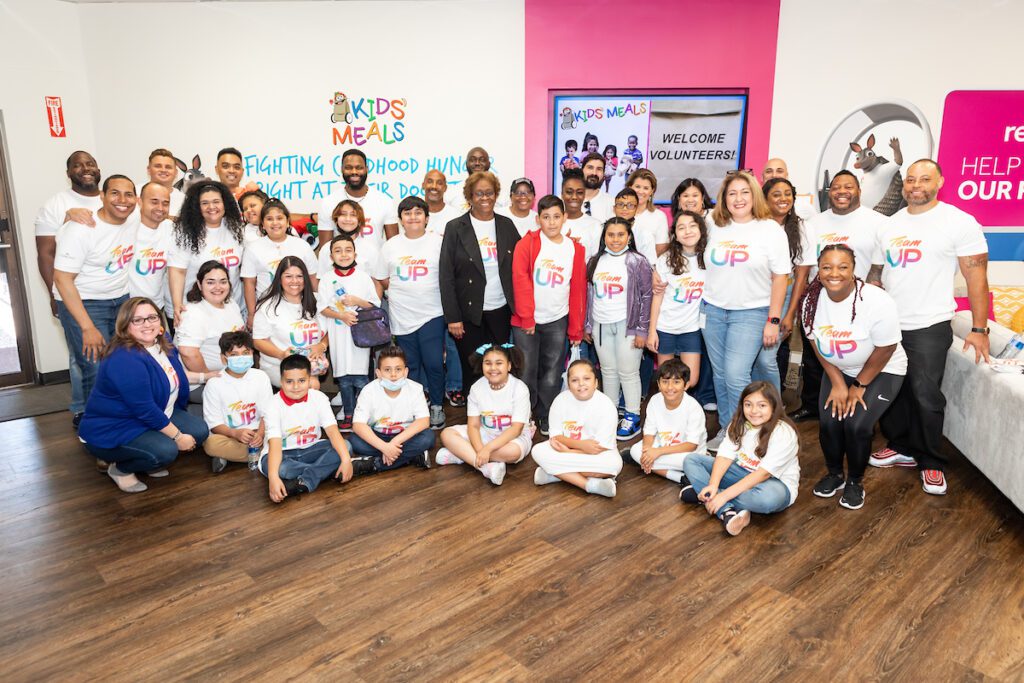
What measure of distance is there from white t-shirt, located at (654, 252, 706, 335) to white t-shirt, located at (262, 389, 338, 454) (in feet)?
5.97

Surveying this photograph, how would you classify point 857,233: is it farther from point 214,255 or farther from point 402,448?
point 214,255

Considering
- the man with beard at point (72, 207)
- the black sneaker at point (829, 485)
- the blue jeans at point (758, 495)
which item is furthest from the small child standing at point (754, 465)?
the man with beard at point (72, 207)

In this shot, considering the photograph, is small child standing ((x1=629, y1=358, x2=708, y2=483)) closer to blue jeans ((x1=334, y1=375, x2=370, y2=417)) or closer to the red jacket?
the red jacket

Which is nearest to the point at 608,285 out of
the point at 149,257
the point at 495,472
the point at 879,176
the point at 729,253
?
the point at 729,253

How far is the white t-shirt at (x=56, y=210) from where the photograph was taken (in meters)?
4.43

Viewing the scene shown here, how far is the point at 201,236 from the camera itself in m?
4.16

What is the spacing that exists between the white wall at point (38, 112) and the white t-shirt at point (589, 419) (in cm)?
410

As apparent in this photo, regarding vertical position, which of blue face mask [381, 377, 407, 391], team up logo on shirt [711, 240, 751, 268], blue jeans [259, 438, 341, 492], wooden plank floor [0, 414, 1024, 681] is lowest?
wooden plank floor [0, 414, 1024, 681]

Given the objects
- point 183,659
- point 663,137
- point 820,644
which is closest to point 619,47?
point 663,137

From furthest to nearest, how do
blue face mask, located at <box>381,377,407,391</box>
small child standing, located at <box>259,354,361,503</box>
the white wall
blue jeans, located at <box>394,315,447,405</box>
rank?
the white wall < blue jeans, located at <box>394,315,447,405</box> < blue face mask, located at <box>381,377,407,391</box> < small child standing, located at <box>259,354,361,503</box>

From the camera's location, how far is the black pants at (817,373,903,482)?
333 cm

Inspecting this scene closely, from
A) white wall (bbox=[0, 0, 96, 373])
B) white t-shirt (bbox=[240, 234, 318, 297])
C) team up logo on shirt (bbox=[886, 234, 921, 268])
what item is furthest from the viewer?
white wall (bbox=[0, 0, 96, 373])

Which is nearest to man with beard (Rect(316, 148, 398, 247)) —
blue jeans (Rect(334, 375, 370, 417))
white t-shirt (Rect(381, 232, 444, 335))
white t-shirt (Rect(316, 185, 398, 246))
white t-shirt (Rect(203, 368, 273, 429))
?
white t-shirt (Rect(316, 185, 398, 246))

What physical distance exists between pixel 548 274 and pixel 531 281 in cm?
10
